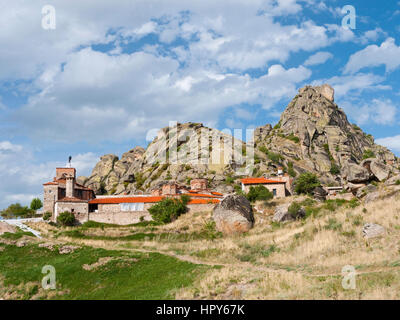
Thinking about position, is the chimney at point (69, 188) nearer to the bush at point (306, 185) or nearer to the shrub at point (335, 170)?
the bush at point (306, 185)

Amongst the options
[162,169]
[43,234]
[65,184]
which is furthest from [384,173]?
[162,169]

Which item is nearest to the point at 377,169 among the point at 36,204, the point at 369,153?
the point at 36,204

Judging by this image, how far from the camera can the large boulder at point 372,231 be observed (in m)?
26.4

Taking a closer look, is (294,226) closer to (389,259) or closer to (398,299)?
(389,259)

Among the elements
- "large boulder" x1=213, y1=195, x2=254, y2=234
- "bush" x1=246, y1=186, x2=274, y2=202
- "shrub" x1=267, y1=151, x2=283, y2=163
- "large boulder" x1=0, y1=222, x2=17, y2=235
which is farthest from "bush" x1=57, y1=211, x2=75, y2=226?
"shrub" x1=267, y1=151, x2=283, y2=163

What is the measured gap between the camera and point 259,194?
65.4 meters

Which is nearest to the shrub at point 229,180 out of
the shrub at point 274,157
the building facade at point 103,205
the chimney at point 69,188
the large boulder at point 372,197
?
the shrub at point 274,157

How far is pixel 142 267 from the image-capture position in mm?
29172

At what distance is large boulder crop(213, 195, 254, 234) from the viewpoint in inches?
1768

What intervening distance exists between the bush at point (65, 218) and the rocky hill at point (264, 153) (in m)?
33.1

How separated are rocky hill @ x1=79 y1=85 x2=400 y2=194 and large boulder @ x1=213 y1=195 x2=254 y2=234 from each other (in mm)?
39093

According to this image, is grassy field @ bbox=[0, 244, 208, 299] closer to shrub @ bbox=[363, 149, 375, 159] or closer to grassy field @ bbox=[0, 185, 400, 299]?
grassy field @ bbox=[0, 185, 400, 299]

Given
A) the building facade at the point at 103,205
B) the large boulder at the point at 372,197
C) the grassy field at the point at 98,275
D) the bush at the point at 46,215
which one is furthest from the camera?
the bush at the point at 46,215

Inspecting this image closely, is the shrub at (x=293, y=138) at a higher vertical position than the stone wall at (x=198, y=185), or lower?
higher
